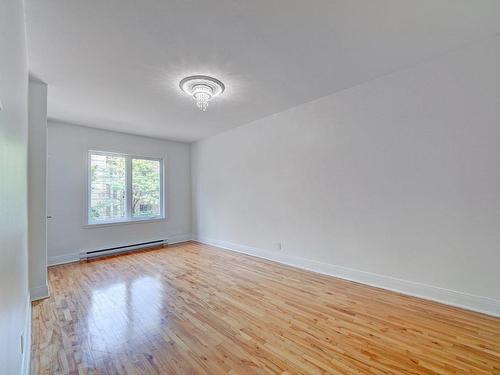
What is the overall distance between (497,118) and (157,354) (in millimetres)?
3466

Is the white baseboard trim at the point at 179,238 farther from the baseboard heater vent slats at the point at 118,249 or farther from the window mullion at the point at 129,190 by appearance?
the window mullion at the point at 129,190

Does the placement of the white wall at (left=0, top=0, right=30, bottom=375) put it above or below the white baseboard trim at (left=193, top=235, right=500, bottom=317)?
above

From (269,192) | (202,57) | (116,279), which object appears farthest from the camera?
(269,192)

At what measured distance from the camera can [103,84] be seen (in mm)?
2746

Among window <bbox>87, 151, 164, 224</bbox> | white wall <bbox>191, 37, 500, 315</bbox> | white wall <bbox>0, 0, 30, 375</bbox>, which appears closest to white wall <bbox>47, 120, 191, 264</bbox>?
window <bbox>87, 151, 164, 224</bbox>

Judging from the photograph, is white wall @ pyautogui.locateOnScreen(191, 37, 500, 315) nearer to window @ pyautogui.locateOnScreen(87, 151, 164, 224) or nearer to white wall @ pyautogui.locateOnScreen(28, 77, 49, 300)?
window @ pyautogui.locateOnScreen(87, 151, 164, 224)

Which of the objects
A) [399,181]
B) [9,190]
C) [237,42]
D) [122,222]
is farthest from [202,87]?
[122,222]

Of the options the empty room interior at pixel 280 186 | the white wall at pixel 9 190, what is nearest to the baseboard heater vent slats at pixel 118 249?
the empty room interior at pixel 280 186

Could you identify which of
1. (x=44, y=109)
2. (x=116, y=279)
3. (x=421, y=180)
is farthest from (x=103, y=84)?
(x=421, y=180)

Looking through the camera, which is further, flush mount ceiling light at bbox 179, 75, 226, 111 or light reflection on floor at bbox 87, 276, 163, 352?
flush mount ceiling light at bbox 179, 75, 226, 111

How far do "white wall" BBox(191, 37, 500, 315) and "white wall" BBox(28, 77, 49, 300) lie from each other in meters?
2.99

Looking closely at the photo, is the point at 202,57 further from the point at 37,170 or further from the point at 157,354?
the point at 157,354

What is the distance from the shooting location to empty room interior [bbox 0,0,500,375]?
164 centimetres

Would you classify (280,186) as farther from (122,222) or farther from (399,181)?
(122,222)
